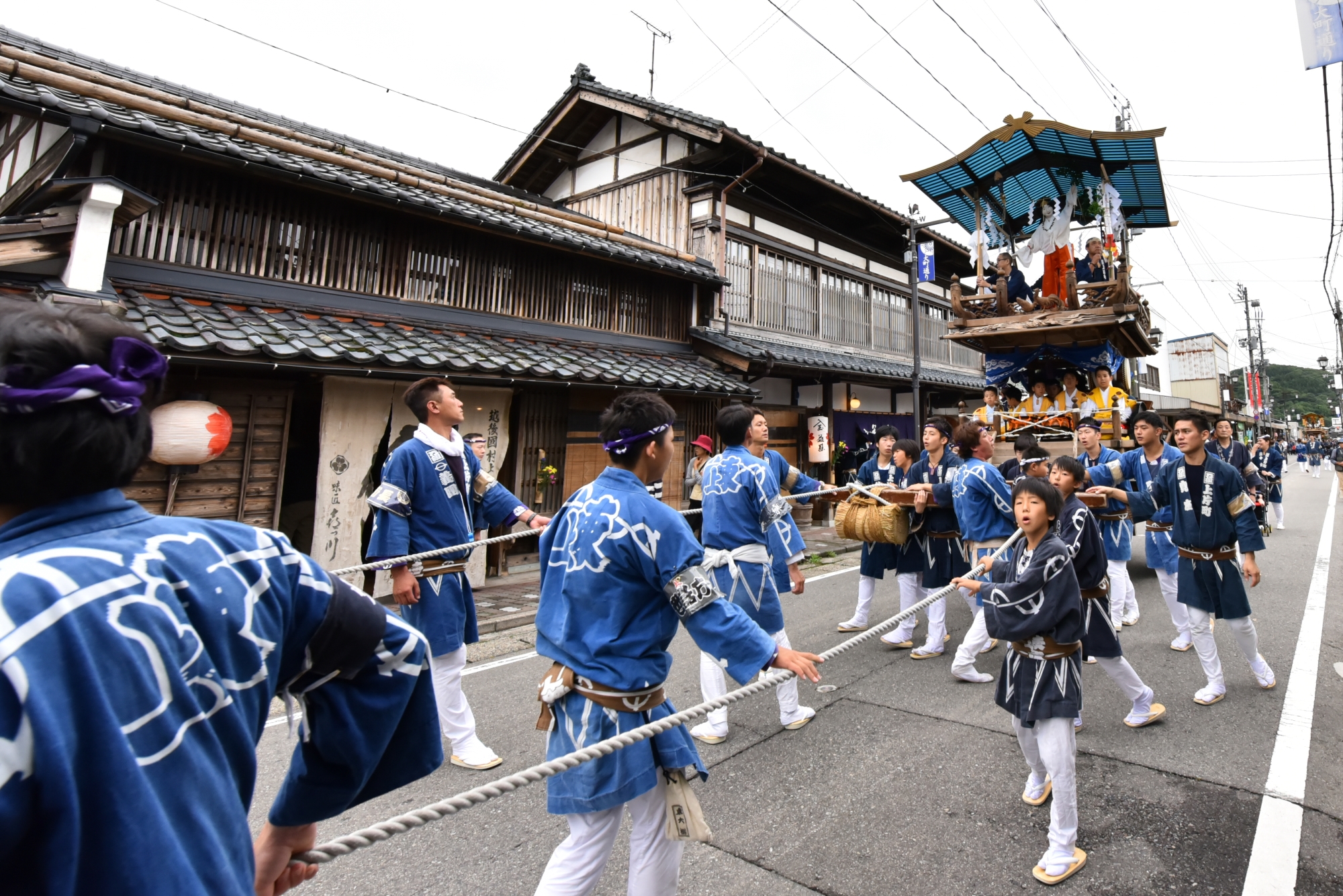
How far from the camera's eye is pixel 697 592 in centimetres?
225

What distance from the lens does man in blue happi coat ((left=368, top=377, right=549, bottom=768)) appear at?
13.3ft

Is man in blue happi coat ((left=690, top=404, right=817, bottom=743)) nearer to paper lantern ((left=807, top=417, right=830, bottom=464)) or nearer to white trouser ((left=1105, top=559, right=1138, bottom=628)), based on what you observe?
white trouser ((left=1105, top=559, right=1138, bottom=628))

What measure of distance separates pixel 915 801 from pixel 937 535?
3.33 metres

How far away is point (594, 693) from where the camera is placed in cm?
230

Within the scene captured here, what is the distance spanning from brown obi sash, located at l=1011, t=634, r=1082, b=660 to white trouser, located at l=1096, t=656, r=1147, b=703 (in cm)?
109

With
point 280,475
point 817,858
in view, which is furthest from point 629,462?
point 280,475

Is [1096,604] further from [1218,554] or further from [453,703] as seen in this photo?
[453,703]

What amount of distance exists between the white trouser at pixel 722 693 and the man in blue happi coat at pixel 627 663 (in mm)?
1913

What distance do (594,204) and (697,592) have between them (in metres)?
14.2

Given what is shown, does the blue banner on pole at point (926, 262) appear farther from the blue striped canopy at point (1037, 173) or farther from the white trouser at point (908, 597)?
the white trouser at point (908, 597)

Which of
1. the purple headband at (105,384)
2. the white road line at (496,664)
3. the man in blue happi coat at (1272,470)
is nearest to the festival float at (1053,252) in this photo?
the man in blue happi coat at (1272,470)

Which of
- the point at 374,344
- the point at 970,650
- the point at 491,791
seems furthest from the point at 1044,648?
the point at 374,344

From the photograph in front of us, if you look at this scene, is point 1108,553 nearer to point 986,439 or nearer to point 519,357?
point 986,439

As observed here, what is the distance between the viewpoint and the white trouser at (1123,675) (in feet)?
13.5
